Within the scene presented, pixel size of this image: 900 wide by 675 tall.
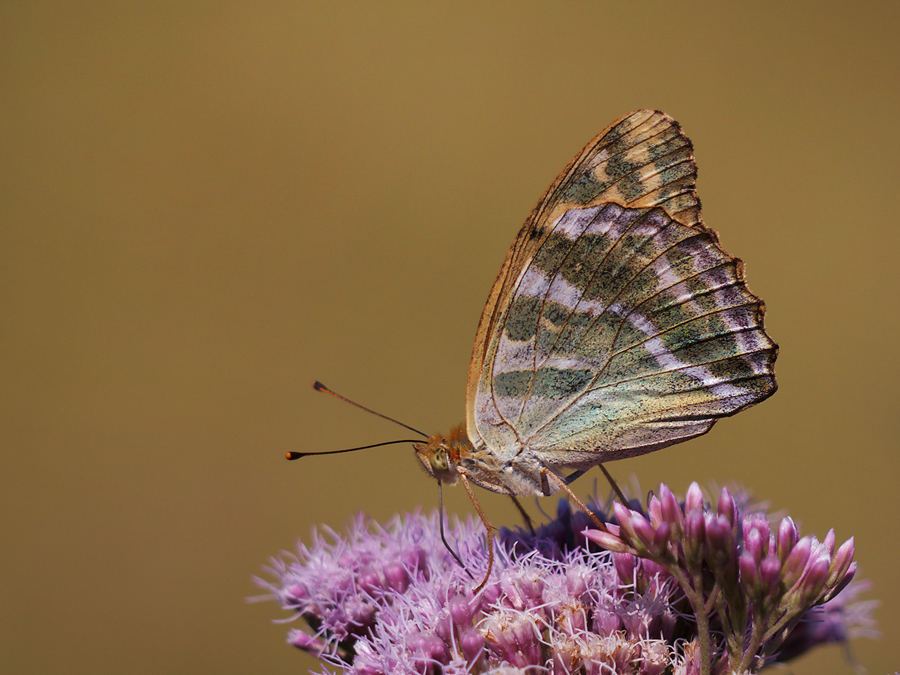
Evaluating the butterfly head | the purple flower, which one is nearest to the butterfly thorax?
the butterfly head

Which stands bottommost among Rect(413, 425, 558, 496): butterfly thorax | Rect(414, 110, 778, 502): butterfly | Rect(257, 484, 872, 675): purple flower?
Rect(257, 484, 872, 675): purple flower

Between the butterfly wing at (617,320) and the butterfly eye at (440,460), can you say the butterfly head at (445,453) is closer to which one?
the butterfly eye at (440,460)

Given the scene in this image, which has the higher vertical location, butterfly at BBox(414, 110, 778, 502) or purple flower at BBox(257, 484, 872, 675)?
butterfly at BBox(414, 110, 778, 502)

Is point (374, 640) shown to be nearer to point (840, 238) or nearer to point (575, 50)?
point (840, 238)

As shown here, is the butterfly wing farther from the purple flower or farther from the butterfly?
the purple flower

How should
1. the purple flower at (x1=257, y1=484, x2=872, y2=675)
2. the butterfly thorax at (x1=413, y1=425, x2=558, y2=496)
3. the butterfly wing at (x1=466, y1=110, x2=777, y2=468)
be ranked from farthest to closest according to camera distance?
the butterfly thorax at (x1=413, y1=425, x2=558, y2=496), the butterfly wing at (x1=466, y1=110, x2=777, y2=468), the purple flower at (x1=257, y1=484, x2=872, y2=675)

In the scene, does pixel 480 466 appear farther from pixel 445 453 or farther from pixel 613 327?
pixel 613 327

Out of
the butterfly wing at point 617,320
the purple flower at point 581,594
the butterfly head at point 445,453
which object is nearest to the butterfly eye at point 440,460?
the butterfly head at point 445,453

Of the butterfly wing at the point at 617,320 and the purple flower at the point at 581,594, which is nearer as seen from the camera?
the purple flower at the point at 581,594
